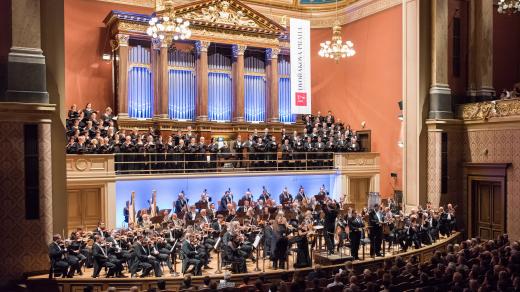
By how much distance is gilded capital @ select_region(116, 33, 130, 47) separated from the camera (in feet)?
61.8

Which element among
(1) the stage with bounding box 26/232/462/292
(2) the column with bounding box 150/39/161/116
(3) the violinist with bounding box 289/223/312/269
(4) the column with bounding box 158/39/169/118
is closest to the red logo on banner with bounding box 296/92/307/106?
(4) the column with bounding box 158/39/169/118

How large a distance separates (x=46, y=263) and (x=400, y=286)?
7.81 m

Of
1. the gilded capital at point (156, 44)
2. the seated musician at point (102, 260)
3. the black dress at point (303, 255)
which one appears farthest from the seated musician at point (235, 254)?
the gilded capital at point (156, 44)

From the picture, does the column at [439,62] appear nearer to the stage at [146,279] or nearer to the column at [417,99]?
the column at [417,99]

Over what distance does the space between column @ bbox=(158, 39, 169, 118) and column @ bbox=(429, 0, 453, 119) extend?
33.4ft

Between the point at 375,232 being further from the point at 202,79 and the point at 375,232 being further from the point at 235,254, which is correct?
the point at 202,79

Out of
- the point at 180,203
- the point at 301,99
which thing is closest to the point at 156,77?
the point at 301,99

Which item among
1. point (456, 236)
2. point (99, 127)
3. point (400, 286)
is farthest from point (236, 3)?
point (400, 286)

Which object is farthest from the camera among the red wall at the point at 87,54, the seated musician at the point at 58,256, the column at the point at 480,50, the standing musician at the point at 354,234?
the red wall at the point at 87,54

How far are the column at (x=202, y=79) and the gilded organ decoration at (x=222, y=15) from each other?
106 cm

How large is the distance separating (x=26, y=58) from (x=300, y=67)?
11090mm

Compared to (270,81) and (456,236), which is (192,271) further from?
(270,81)

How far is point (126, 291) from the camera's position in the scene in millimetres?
10328

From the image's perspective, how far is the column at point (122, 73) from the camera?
744 inches
